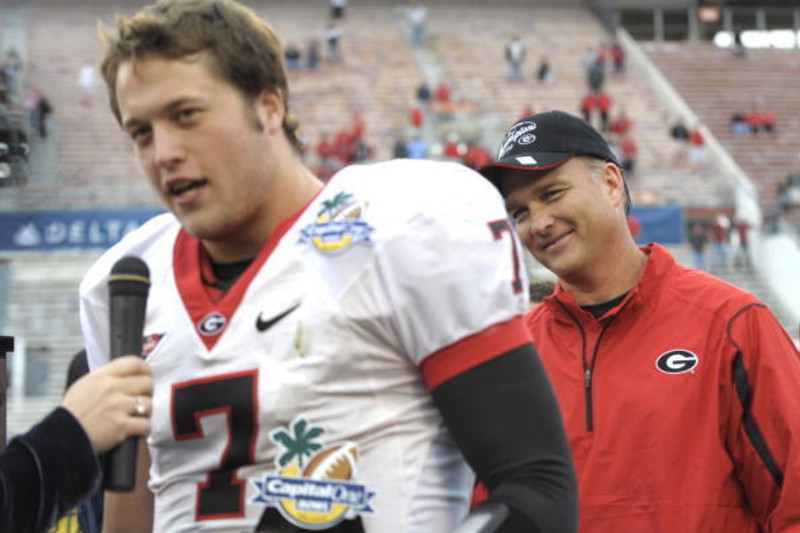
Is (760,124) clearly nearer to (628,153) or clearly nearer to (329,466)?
(628,153)

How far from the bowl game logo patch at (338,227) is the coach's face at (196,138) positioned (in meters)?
0.11

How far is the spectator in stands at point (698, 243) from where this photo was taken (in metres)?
17.5

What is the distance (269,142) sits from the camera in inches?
84.1

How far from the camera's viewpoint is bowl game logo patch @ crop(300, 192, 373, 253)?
2012 mm

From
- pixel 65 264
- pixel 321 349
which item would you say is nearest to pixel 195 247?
pixel 321 349

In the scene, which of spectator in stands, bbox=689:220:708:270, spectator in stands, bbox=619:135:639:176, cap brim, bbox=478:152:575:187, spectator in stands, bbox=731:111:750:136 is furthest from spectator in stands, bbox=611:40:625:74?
cap brim, bbox=478:152:575:187

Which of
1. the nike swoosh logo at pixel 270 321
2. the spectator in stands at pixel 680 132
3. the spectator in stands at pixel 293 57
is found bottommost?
the nike swoosh logo at pixel 270 321

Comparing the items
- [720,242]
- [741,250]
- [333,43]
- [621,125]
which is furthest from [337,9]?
[720,242]

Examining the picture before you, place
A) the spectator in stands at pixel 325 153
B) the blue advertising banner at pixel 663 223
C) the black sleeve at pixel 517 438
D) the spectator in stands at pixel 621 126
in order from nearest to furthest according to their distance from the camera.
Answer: the black sleeve at pixel 517 438 → the blue advertising banner at pixel 663 223 → the spectator in stands at pixel 325 153 → the spectator in stands at pixel 621 126

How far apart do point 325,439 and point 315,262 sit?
286 millimetres

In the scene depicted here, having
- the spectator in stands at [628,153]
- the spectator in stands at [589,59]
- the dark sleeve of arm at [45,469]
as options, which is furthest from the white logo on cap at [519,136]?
the spectator in stands at [589,59]

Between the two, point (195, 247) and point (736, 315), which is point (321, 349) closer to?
point (195, 247)

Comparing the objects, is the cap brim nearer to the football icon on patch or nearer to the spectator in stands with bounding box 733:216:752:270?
the football icon on patch

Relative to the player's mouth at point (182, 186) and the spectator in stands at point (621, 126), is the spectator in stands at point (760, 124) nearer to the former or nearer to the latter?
the spectator in stands at point (621, 126)
